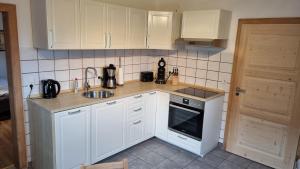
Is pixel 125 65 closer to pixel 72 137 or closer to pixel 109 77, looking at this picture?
pixel 109 77

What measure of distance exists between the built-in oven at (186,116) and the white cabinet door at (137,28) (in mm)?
925

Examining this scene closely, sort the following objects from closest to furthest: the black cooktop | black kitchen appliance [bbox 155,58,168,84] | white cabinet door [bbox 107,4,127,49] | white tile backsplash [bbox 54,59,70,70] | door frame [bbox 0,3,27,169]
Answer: door frame [bbox 0,3,27,169] < white tile backsplash [bbox 54,59,70,70] < white cabinet door [bbox 107,4,127,49] < the black cooktop < black kitchen appliance [bbox 155,58,168,84]

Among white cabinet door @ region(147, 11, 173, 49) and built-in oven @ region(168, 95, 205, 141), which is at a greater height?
white cabinet door @ region(147, 11, 173, 49)

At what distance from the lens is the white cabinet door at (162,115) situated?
3.29 m

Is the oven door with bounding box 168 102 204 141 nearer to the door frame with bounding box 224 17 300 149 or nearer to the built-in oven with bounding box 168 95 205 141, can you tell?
the built-in oven with bounding box 168 95 205 141

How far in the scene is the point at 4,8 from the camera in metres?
2.20

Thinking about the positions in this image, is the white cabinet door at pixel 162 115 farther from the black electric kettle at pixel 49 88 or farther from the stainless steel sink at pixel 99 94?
the black electric kettle at pixel 49 88

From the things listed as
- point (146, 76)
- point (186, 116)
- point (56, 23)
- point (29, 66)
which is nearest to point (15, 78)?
point (29, 66)

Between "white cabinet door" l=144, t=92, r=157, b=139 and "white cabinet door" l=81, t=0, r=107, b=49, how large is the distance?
100 centimetres

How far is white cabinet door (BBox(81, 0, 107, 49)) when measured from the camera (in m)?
2.57

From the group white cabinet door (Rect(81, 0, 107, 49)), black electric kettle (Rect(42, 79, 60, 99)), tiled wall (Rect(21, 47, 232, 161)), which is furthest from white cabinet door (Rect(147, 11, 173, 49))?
black electric kettle (Rect(42, 79, 60, 99))

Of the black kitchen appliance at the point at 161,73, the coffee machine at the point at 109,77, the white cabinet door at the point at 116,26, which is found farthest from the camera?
the black kitchen appliance at the point at 161,73

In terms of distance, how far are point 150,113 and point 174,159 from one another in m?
0.74

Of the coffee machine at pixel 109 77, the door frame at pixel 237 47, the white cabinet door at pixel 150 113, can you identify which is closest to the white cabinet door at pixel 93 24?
Answer: the coffee machine at pixel 109 77
